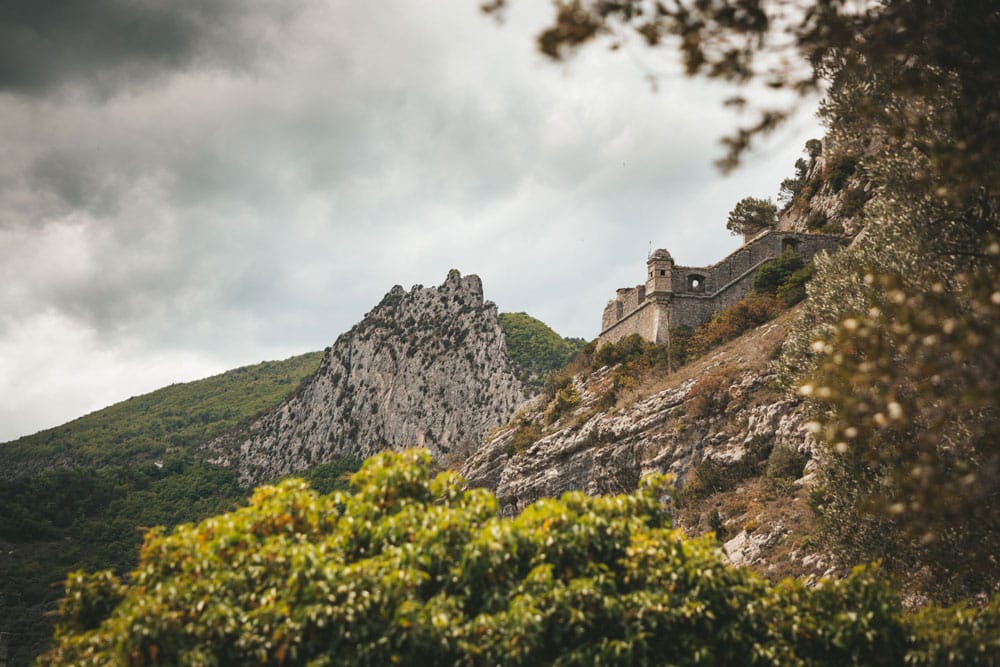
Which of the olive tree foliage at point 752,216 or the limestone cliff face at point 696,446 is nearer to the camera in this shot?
the limestone cliff face at point 696,446

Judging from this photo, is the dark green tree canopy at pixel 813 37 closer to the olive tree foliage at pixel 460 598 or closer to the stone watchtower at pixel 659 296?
the olive tree foliage at pixel 460 598

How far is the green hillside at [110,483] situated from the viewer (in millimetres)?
56656

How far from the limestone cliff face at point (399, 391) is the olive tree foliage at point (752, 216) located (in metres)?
29.7

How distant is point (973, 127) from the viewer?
32.7 ft

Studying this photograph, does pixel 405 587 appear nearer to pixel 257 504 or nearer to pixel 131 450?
pixel 257 504

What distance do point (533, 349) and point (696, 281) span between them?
173 feet

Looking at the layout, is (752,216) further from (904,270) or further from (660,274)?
(904,270)

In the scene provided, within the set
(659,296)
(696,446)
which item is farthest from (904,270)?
(659,296)

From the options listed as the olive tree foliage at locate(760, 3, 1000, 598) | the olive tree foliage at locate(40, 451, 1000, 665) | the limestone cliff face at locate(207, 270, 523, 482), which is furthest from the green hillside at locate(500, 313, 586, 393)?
the olive tree foliage at locate(40, 451, 1000, 665)

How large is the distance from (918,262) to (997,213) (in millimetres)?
2173

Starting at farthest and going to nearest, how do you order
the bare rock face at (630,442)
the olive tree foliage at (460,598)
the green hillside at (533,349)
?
the green hillside at (533,349) < the bare rock face at (630,442) < the olive tree foliage at (460,598)

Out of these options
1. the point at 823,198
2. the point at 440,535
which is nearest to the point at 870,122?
the point at 440,535

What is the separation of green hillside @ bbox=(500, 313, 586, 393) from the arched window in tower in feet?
111

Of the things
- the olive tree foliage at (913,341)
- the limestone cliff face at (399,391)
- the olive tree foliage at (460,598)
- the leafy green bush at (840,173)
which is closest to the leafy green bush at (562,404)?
the leafy green bush at (840,173)
